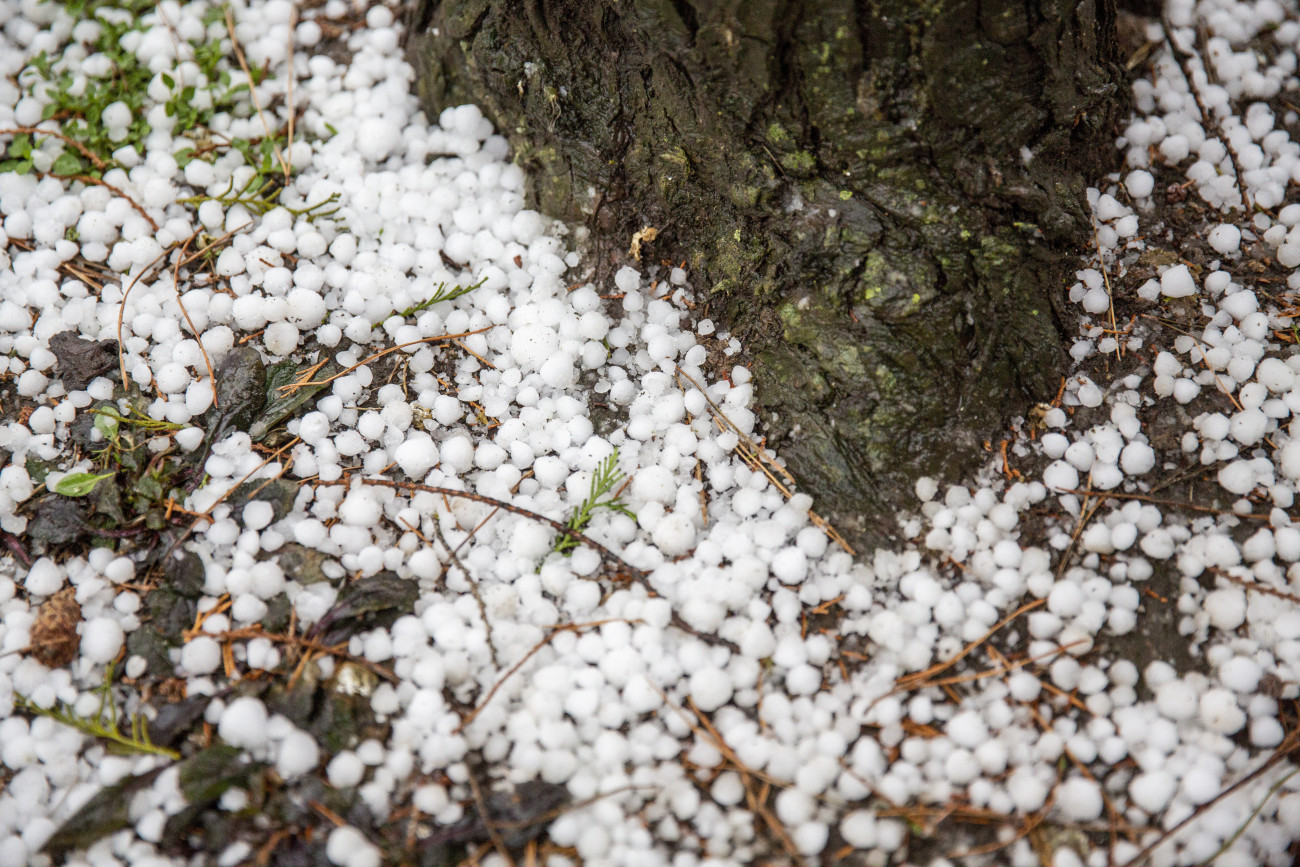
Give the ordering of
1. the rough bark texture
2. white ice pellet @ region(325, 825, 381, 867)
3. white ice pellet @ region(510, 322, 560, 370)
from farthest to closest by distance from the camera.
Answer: white ice pellet @ region(510, 322, 560, 370), the rough bark texture, white ice pellet @ region(325, 825, 381, 867)

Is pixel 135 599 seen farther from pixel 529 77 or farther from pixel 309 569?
pixel 529 77

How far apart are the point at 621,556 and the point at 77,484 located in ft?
3.83

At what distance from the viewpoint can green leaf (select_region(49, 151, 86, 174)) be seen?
7.13 ft

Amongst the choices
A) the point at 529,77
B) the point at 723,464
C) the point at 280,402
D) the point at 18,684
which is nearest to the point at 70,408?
the point at 280,402

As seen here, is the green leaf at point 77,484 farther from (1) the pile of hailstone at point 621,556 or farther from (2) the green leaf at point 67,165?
(2) the green leaf at point 67,165

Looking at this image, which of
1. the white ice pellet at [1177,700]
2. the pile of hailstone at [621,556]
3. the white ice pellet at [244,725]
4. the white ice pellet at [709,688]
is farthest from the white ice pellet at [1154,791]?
the white ice pellet at [244,725]

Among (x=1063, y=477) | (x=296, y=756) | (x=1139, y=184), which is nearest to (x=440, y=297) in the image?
(x=296, y=756)

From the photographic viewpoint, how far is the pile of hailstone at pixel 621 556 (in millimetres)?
1524

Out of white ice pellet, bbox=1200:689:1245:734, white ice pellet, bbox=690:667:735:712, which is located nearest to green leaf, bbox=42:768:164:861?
white ice pellet, bbox=690:667:735:712

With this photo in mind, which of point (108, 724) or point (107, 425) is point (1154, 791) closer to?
point (108, 724)

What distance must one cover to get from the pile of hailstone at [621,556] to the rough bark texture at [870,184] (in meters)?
0.12

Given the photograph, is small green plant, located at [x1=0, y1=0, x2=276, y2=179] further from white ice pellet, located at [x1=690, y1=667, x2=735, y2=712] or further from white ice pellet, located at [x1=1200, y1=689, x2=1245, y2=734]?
white ice pellet, located at [x1=1200, y1=689, x2=1245, y2=734]

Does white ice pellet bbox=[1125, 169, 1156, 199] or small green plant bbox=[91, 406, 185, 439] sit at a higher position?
white ice pellet bbox=[1125, 169, 1156, 199]

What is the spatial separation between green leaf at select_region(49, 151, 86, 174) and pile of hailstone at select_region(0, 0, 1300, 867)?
37 mm
